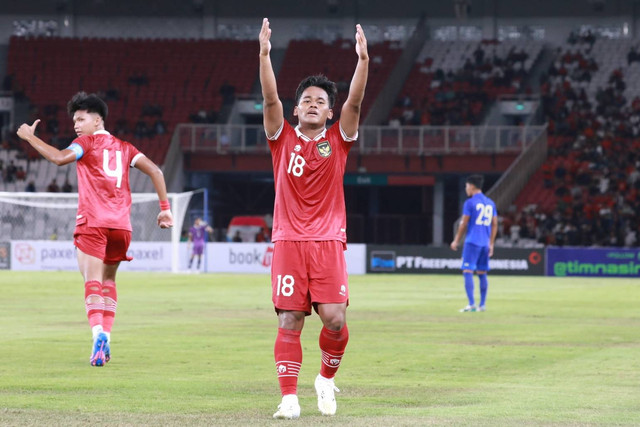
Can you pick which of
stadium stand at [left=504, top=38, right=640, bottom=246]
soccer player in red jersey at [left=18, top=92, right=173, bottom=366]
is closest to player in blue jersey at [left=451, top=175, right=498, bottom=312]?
soccer player in red jersey at [left=18, top=92, right=173, bottom=366]

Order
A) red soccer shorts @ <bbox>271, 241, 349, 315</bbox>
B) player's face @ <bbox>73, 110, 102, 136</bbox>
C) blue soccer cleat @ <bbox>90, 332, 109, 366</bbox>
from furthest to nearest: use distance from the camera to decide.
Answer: player's face @ <bbox>73, 110, 102, 136</bbox> < blue soccer cleat @ <bbox>90, 332, 109, 366</bbox> < red soccer shorts @ <bbox>271, 241, 349, 315</bbox>

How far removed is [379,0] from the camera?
6162 cm

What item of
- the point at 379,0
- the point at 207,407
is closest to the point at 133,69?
the point at 379,0

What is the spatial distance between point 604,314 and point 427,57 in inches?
1518

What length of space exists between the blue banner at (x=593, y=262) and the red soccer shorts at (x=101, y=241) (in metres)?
30.5

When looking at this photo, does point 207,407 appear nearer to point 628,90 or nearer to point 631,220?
point 631,220

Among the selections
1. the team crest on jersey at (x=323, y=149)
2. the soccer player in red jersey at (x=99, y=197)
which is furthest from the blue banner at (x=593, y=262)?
the team crest on jersey at (x=323, y=149)

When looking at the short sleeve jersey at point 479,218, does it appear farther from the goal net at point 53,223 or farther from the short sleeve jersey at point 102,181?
the goal net at point 53,223

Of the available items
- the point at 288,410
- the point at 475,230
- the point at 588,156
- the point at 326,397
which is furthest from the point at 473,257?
the point at 588,156

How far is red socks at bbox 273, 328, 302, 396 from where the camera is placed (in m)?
8.23

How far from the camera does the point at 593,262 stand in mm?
41125

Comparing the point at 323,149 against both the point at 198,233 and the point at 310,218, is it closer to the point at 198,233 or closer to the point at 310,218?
the point at 310,218

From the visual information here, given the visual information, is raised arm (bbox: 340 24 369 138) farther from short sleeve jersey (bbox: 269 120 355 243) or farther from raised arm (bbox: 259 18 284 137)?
raised arm (bbox: 259 18 284 137)

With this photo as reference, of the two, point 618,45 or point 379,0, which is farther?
point 379,0
